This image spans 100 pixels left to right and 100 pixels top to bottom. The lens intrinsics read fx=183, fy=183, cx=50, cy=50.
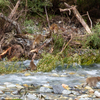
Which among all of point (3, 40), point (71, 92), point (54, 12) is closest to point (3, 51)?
point (3, 40)

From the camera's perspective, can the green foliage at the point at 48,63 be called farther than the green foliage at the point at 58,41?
No

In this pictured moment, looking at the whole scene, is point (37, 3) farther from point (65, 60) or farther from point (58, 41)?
point (65, 60)

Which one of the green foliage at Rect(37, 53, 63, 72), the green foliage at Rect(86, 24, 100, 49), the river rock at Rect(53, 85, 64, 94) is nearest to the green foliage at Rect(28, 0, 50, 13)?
the green foliage at Rect(86, 24, 100, 49)

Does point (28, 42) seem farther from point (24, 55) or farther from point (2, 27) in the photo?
point (2, 27)

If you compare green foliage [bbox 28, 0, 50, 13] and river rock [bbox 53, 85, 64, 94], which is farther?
green foliage [bbox 28, 0, 50, 13]

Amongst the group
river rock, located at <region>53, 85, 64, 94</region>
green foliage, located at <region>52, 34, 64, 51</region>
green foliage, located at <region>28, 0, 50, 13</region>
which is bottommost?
river rock, located at <region>53, 85, 64, 94</region>

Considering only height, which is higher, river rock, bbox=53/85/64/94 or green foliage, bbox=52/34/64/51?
green foliage, bbox=52/34/64/51

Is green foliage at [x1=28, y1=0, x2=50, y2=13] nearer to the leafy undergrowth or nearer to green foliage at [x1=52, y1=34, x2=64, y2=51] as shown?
green foliage at [x1=52, y1=34, x2=64, y2=51]

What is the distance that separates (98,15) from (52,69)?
7.74 m

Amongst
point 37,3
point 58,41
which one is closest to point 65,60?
point 58,41

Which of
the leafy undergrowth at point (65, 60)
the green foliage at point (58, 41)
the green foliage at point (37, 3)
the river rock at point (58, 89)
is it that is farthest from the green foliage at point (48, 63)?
the green foliage at point (37, 3)

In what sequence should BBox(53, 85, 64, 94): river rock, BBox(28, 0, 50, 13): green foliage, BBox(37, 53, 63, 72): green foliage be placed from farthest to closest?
BBox(28, 0, 50, 13): green foliage → BBox(37, 53, 63, 72): green foliage → BBox(53, 85, 64, 94): river rock

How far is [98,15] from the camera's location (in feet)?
38.3

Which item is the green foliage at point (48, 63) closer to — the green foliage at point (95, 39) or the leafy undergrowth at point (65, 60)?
the leafy undergrowth at point (65, 60)
